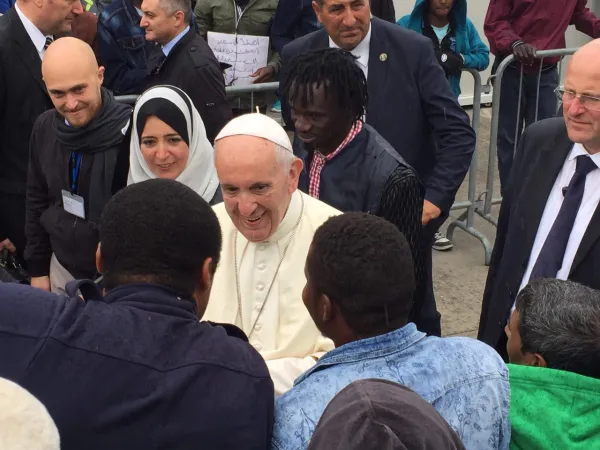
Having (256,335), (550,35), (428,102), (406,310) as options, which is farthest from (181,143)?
(550,35)

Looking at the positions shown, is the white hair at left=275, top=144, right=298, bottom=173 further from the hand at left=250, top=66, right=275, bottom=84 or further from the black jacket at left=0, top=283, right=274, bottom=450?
the hand at left=250, top=66, right=275, bottom=84

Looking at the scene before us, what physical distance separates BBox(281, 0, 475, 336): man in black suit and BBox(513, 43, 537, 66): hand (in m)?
2.09

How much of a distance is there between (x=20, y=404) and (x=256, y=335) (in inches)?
57.2

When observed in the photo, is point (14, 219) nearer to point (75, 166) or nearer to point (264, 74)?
point (75, 166)

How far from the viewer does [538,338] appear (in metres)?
2.22

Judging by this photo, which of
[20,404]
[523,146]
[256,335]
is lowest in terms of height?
[256,335]

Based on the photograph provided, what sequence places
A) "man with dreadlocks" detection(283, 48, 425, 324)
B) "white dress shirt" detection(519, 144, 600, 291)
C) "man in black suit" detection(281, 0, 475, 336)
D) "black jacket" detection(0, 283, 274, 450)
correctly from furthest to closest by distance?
1. "man in black suit" detection(281, 0, 475, 336)
2. "man with dreadlocks" detection(283, 48, 425, 324)
3. "white dress shirt" detection(519, 144, 600, 291)
4. "black jacket" detection(0, 283, 274, 450)

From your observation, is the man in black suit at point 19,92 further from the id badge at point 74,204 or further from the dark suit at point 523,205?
the dark suit at point 523,205

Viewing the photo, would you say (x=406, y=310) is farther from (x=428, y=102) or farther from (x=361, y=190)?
(x=428, y=102)

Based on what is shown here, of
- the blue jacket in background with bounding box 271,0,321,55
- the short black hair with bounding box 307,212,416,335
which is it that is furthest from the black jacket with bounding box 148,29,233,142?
the short black hair with bounding box 307,212,416,335

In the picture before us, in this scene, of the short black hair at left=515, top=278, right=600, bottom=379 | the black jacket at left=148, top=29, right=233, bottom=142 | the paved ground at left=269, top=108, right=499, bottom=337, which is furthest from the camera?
the paved ground at left=269, top=108, right=499, bottom=337

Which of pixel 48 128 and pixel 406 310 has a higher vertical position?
pixel 406 310

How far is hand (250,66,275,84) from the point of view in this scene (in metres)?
5.91

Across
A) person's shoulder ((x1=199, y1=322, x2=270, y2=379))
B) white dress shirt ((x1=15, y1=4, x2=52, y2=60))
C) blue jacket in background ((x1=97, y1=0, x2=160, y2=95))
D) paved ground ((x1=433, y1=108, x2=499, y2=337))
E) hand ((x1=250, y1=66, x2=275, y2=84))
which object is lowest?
paved ground ((x1=433, y1=108, x2=499, y2=337))
